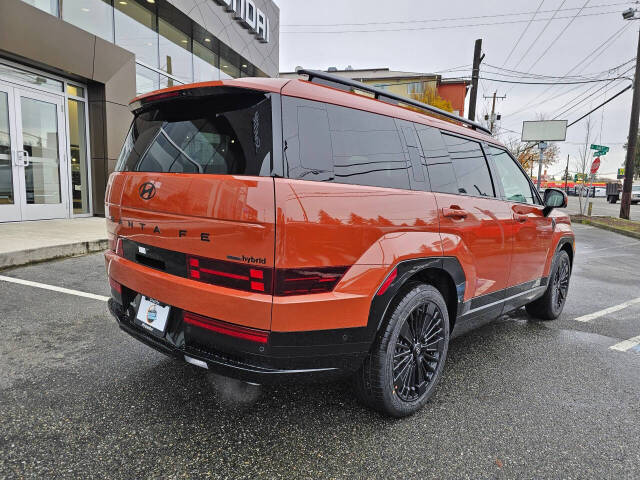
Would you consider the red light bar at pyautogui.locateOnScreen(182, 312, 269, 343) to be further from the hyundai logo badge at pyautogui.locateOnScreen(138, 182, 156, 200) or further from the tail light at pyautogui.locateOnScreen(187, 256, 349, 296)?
the hyundai logo badge at pyautogui.locateOnScreen(138, 182, 156, 200)

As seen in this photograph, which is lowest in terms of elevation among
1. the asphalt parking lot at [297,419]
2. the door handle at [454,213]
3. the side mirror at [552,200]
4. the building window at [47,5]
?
the asphalt parking lot at [297,419]

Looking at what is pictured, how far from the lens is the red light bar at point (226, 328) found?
5.94 ft

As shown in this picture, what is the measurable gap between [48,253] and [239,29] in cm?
1173

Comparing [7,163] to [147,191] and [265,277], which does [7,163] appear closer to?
[147,191]

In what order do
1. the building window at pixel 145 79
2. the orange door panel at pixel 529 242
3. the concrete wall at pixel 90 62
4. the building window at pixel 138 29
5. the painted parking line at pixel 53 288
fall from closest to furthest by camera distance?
the orange door panel at pixel 529 242
the painted parking line at pixel 53 288
the concrete wall at pixel 90 62
the building window at pixel 138 29
the building window at pixel 145 79

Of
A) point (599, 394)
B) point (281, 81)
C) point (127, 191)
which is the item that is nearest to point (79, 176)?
point (127, 191)

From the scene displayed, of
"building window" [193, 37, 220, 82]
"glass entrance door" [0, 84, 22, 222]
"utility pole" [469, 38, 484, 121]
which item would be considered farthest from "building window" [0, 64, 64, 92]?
"utility pole" [469, 38, 484, 121]

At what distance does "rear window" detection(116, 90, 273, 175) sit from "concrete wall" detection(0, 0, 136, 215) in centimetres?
725

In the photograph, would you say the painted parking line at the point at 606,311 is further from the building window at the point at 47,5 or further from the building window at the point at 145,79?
the building window at the point at 145,79

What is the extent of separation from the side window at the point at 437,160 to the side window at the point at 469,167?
0.25ft

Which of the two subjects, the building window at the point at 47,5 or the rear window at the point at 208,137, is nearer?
the rear window at the point at 208,137

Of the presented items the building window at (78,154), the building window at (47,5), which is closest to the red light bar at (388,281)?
the building window at (47,5)

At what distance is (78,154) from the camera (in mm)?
9500

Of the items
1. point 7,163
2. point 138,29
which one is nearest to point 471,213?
point 7,163
